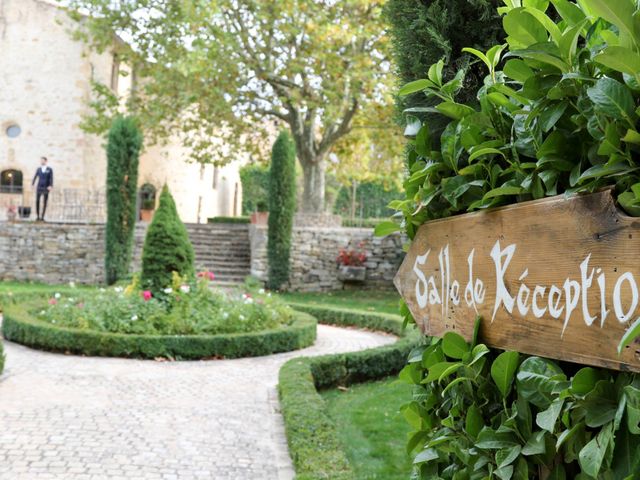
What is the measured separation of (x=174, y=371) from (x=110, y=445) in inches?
116

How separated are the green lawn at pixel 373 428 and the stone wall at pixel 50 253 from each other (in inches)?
491

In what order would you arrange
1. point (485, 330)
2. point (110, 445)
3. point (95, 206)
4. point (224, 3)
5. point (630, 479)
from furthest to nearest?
point (95, 206)
point (224, 3)
point (110, 445)
point (485, 330)
point (630, 479)

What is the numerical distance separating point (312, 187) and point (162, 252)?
983 centimetres

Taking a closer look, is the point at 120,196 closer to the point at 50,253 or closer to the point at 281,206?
the point at 50,253

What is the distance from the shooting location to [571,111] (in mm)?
1284

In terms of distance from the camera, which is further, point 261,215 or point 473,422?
point 261,215

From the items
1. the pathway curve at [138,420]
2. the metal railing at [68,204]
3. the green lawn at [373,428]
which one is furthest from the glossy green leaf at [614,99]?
the metal railing at [68,204]

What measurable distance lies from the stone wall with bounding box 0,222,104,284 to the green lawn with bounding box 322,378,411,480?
40.9 ft

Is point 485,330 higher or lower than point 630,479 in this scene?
higher

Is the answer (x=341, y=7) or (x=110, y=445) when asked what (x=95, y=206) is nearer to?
(x=341, y=7)

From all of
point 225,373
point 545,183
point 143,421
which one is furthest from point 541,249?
point 225,373

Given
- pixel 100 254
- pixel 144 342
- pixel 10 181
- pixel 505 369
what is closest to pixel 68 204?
pixel 10 181

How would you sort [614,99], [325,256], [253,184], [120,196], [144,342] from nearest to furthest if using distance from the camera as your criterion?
[614,99], [144,342], [120,196], [325,256], [253,184]

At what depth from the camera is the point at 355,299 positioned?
1579 centimetres
